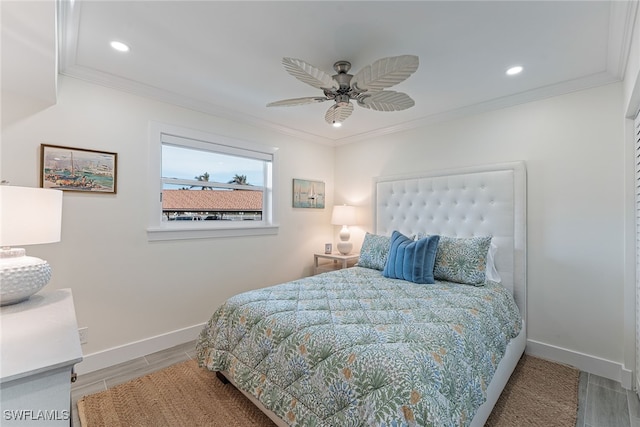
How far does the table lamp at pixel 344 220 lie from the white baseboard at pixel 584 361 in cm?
211

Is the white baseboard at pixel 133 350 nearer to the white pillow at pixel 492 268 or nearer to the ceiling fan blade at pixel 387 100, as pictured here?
the ceiling fan blade at pixel 387 100

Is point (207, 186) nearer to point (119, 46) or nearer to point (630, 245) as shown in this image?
point (119, 46)

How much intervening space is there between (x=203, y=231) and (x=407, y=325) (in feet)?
7.31

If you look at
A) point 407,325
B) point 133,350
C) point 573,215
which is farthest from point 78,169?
point 573,215

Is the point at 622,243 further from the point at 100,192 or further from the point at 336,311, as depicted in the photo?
the point at 100,192

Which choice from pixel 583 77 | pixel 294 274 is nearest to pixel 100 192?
pixel 294 274

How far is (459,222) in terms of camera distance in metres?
3.03

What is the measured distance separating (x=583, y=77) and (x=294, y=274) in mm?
3450

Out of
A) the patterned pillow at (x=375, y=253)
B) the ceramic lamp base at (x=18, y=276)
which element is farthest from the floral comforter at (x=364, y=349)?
the ceramic lamp base at (x=18, y=276)

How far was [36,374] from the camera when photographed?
0.85 metres

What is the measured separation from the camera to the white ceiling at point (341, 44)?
161 cm

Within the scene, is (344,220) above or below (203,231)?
above

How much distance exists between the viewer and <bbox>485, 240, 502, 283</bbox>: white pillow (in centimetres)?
269

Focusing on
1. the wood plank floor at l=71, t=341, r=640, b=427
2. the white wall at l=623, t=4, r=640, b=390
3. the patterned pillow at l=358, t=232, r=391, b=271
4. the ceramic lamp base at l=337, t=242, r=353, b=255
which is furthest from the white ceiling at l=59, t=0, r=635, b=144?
the wood plank floor at l=71, t=341, r=640, b=427
